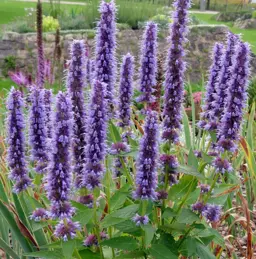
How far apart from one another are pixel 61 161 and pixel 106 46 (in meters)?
0.69

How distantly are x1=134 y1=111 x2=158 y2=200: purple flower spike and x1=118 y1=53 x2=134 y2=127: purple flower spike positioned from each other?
0.45 meters

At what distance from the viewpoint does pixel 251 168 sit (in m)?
3.83

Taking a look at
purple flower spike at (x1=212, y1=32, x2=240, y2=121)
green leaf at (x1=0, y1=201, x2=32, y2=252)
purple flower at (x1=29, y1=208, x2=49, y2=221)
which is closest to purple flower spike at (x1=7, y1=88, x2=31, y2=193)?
purple flower at (x1=29, y1=208, x2=49, y2=221)

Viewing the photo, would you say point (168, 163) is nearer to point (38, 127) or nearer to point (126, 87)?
point (126, 87)

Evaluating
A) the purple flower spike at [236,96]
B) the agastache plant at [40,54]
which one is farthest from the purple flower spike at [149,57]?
the agastache plant at [40,54]

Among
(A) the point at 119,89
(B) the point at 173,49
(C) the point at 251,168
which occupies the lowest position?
(C) the point at 251,168

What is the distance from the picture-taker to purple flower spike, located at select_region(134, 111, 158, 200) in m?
2.00

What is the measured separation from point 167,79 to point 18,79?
3.32 meters

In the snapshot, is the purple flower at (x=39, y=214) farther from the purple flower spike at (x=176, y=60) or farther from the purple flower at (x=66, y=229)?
the purple flower spike at (x=176, y=60)

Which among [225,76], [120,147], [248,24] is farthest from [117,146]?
[248,24]

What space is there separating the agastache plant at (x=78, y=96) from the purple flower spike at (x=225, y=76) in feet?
2.33

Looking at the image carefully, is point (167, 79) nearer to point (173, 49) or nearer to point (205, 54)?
point (173, 49)

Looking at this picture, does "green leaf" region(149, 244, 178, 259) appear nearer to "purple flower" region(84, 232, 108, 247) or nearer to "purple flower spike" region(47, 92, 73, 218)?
"purple flower" region(84, 232, 108, 247)

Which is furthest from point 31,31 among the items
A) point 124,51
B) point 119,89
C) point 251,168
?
point 119,89
